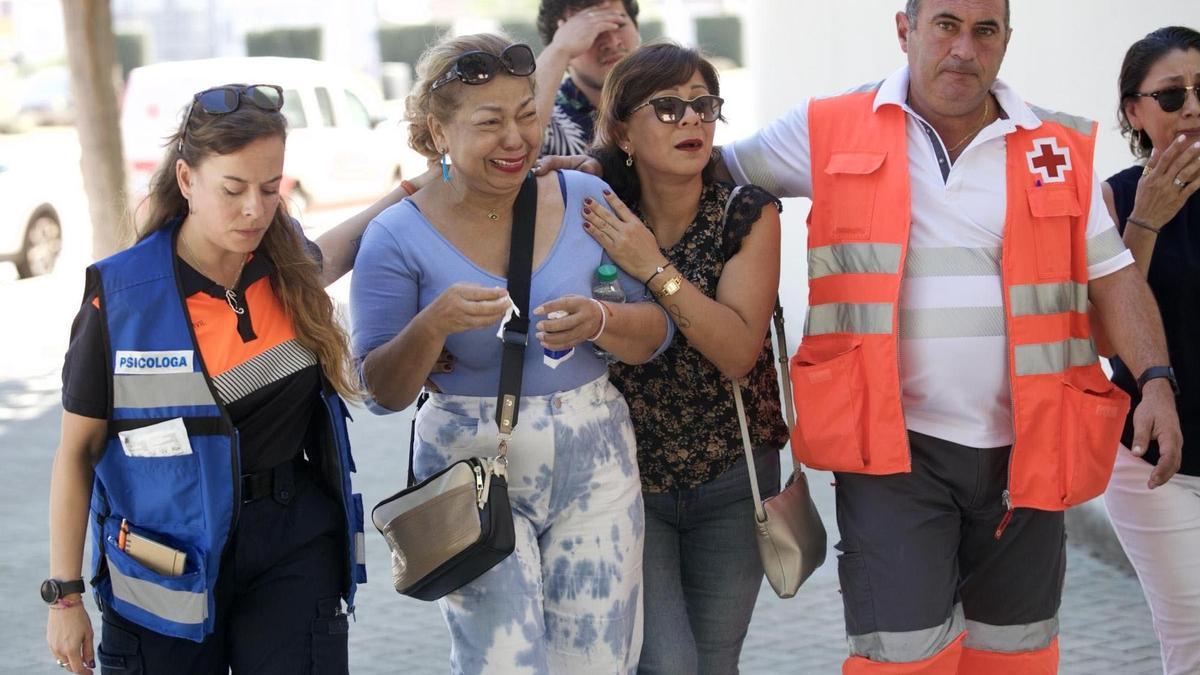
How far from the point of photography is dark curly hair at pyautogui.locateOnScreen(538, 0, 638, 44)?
180 inches

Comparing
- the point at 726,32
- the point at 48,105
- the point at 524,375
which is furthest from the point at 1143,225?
the point at 726,32

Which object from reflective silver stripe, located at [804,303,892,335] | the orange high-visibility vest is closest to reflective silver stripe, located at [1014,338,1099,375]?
the orange high-visibility vest

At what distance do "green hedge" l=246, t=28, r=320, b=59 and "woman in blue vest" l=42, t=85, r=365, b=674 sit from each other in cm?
3204

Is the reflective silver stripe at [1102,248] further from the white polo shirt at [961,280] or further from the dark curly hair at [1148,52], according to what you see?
the dark curly hair at [1148,52]

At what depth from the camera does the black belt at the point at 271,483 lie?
10.5 ft

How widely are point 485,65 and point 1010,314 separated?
4.45 feet

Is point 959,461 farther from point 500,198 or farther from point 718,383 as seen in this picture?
point 500,198

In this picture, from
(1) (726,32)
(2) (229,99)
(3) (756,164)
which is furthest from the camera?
(1) (726,32)

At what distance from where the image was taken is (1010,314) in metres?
3.52

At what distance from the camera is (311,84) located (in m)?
19.5

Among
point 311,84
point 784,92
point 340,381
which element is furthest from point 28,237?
point 340,381

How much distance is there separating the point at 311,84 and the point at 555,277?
55.5ft

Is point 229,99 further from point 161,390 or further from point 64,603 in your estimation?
point 64,603

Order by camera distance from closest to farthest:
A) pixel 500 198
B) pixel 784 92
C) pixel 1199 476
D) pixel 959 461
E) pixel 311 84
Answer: pixel 500 198
pixel 959 461
pixel 1199 476
pixel 784 92
pixel 311 84
